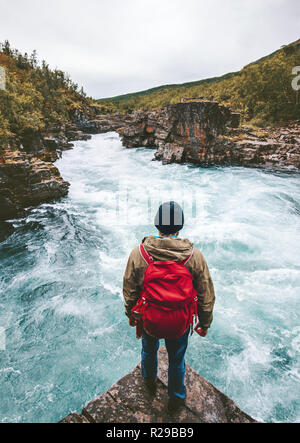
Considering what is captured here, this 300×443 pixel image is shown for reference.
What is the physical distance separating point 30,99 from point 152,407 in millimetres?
30037

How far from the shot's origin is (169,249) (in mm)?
1860

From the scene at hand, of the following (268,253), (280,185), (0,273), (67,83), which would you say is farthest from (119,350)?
(67,83)

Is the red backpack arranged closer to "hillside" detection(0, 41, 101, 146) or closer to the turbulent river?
the turbulent river

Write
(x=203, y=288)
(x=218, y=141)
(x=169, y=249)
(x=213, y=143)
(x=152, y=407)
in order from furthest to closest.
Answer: (x=213, y=143) < (x=218, y=141) < (x=152, y=407) < (x=203, y=288) < (x=169, y=249)

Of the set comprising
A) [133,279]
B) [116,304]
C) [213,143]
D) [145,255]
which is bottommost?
[116,304]


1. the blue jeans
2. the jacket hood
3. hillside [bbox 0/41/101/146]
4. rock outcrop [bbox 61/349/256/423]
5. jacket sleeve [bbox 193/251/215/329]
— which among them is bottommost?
rock outcrop [bbox 61/349/256/423]

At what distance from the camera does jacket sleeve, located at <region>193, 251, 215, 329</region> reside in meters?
1.93

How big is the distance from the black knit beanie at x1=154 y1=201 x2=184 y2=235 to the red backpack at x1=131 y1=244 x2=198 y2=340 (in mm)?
300

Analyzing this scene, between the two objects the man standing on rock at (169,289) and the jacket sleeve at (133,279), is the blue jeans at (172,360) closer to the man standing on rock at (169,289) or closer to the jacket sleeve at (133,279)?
the man standing on rock at (169,289)

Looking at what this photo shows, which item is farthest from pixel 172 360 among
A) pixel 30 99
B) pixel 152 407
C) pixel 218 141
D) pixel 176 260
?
pixel 30 99

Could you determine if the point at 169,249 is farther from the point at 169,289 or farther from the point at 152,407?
the point at 152,407

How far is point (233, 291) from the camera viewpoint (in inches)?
219

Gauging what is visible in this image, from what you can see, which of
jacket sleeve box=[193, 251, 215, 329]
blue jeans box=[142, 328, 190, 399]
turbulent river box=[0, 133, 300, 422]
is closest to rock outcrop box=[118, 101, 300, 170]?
turbulent river box=[0, 133, 300, 422]
